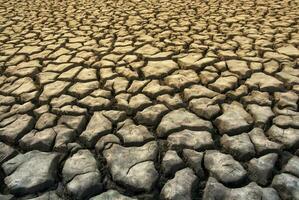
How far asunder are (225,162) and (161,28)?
2110 mm

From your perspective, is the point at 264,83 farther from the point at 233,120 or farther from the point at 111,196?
the point at 111,196

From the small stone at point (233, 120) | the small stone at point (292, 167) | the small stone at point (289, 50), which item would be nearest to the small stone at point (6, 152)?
the small stone at point (233, 120)

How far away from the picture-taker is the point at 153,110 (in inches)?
79.7

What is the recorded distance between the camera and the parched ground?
5.00 ft

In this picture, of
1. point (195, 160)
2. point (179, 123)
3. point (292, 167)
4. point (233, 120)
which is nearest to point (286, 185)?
point (292, 167)

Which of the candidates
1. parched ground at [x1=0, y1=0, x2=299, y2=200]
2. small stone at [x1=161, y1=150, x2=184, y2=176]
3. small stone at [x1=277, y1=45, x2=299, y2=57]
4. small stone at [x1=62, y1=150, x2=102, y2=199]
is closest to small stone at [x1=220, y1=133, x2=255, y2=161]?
parched ground at [x1=0, y1=0, x2=299, y2=200]

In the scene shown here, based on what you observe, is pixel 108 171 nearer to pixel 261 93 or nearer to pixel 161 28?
pixel 261 93

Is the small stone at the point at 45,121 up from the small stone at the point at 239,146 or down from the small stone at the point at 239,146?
down

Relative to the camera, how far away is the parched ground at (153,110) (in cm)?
153

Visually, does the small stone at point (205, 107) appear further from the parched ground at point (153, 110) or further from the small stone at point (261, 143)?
→ the small stone at point (261, 143)

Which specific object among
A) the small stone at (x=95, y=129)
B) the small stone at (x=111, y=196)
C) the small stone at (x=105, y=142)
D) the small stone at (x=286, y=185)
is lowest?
the small stone at (x=95, y=129)

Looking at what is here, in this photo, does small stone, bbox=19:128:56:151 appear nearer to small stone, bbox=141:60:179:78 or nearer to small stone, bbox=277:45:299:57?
small stone, bbox=141:60:179:78

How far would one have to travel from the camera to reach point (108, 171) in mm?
1603

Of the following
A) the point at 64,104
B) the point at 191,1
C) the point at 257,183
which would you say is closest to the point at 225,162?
the point at 257,183
